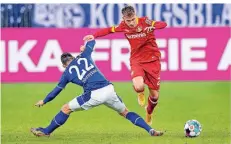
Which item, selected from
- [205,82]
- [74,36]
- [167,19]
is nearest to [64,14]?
[74,36]

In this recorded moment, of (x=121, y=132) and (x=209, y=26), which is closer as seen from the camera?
(x=121, y=132)

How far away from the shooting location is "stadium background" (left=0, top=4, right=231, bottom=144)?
1842 centimetres

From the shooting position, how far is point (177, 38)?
19.7 meters

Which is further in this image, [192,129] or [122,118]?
[122,118]

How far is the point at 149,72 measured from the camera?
13.6m

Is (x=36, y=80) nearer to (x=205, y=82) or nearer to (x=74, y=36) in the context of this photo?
(x=74, y=36)

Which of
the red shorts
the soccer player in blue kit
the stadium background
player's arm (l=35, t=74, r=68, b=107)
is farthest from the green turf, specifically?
the red shorts

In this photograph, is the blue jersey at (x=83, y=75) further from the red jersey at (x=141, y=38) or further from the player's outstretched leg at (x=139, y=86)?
the player's outstretched leg at (x=139, y=86)

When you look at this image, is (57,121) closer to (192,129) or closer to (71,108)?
Answer: (71,108)

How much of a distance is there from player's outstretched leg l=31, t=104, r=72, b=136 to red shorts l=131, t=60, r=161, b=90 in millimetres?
1479

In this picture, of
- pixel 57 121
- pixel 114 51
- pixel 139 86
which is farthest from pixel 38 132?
pixel 114 51

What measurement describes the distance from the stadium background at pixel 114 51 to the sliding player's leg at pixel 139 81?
3.26 m

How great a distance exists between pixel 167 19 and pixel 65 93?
330 cm

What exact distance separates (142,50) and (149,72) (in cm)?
36
